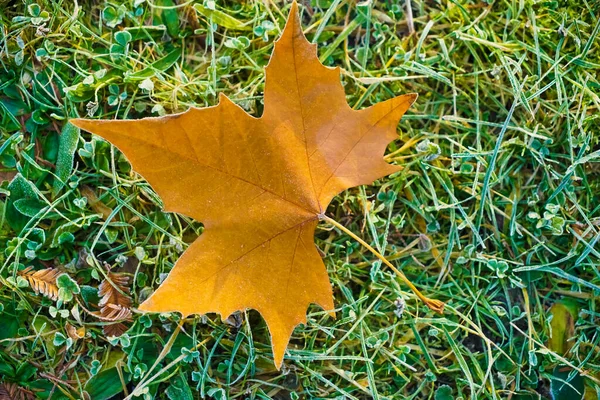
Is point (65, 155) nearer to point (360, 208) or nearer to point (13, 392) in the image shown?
point (13, 392)

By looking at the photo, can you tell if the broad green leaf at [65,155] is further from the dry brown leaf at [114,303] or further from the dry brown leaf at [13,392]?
the dry brown leaf at [13,392]

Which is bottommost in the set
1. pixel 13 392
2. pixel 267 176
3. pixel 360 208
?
pixel 13 392

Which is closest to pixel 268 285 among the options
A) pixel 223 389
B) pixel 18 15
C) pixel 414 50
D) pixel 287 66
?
pixel 223 389

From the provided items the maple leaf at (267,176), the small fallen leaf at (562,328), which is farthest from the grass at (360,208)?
the maple leaf at (267,176)

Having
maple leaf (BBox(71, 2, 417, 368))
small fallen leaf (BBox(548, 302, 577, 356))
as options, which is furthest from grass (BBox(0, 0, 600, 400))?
maple leaf (BBox(71, 2, 417, 368))

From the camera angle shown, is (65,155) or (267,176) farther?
(65,155)

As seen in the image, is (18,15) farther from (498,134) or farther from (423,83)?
(498,134)

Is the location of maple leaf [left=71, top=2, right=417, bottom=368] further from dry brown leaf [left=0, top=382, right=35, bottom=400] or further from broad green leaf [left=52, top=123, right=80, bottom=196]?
dry brown leaf [left=0, top=382, right=35, bottom=400]

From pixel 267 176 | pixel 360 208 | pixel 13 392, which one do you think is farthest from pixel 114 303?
pixel 360 208
